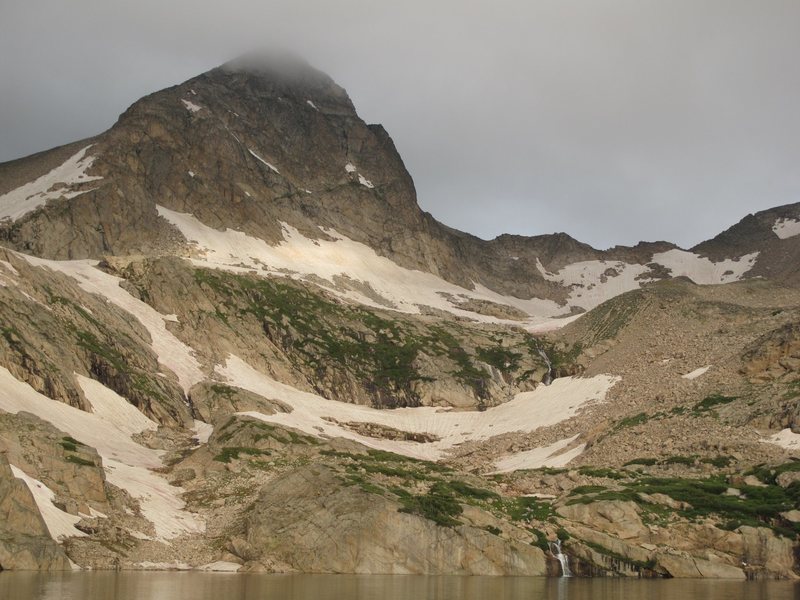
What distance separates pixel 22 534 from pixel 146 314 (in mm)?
82042

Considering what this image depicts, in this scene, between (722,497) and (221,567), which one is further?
(722,497)

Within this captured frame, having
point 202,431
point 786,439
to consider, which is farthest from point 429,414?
point 786,439

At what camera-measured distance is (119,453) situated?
84.8m

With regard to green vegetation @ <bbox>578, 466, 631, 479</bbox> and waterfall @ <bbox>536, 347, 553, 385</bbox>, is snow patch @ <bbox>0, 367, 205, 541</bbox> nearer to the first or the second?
green vegetation @ <bbox>578, 466, 631, 479</bbox>

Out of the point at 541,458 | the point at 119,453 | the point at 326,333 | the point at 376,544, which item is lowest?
the point at 376,544

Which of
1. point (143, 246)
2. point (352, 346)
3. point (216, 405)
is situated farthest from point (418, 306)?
point (216, 405)

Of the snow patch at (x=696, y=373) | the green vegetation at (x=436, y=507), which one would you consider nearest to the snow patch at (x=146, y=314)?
the green vegetation at (x=436, y=507)

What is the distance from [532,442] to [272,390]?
3730cm

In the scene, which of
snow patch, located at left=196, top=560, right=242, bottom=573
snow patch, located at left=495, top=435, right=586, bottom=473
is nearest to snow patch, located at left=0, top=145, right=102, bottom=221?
snow patch, located at left=495, top=435, right=586, bottom=473

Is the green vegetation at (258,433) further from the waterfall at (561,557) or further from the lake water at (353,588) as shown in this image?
the waterfall at (561,557)

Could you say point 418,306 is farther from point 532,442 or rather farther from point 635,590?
point 635,590

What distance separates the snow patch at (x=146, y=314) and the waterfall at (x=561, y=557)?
64.2 m

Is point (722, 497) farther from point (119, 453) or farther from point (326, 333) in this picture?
point (326, 333)

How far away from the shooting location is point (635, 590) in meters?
50.6
